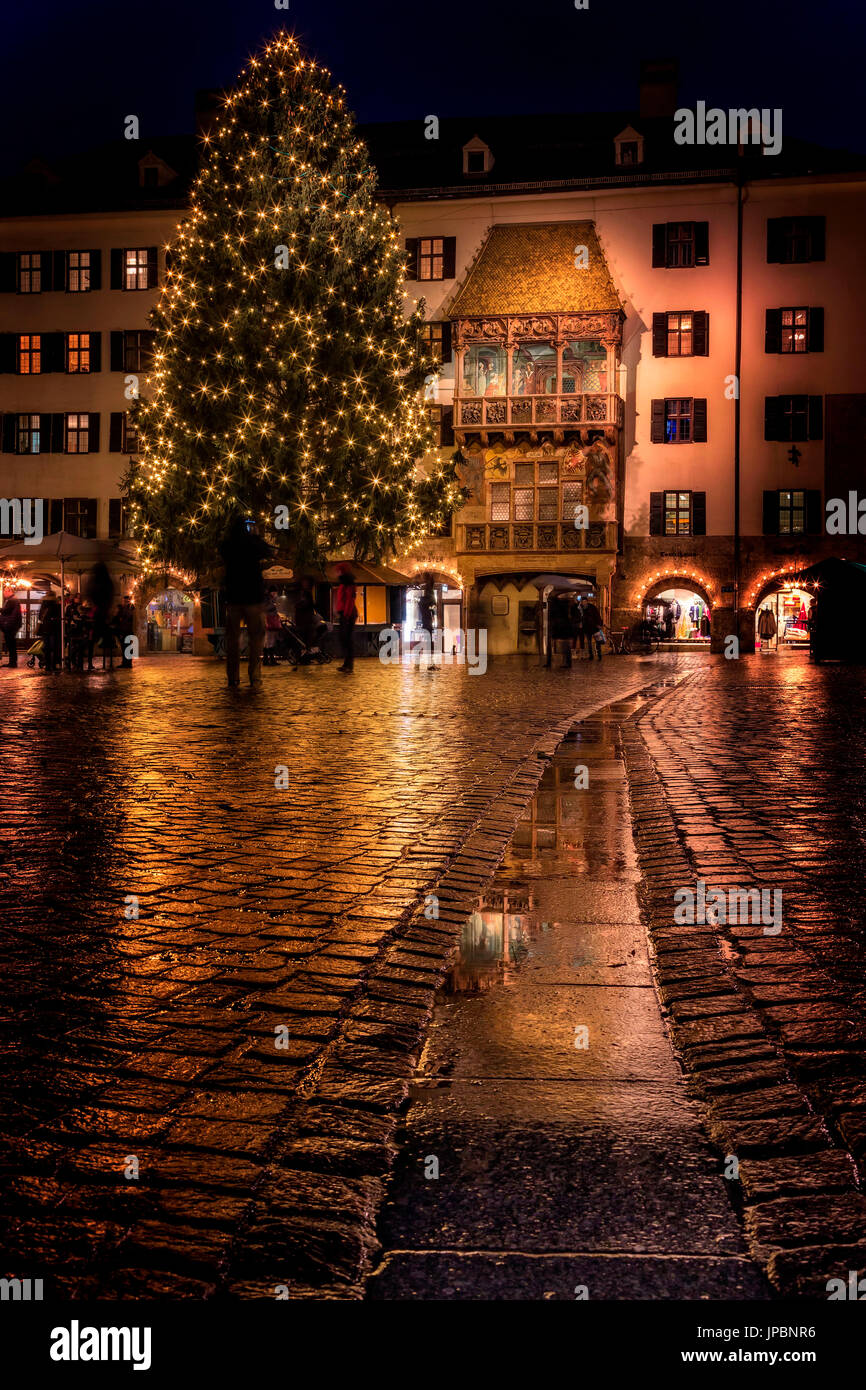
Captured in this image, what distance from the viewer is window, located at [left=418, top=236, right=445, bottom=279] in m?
46.8

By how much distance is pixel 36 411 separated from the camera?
158ft

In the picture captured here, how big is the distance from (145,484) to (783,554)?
21.7 meters

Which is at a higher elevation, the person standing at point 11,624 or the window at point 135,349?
the window at point 135,349

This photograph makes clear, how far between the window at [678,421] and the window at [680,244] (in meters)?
4.73

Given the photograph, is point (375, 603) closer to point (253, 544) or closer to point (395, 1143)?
point (253, 544)

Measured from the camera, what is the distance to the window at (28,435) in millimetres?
48094

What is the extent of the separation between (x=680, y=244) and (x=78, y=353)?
22214mm

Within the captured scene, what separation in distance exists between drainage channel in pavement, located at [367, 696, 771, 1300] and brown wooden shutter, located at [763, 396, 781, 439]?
4233 cm

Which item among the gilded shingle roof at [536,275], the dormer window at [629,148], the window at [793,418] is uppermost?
the dormer window at [629,148]

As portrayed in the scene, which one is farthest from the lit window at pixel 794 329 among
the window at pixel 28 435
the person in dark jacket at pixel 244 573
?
the person in dark jacket at pixel 244 573

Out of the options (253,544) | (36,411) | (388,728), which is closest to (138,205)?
(36,411)

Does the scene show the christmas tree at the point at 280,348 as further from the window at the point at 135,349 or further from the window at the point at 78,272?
the window at the point at 78,272

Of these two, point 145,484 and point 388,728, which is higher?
point 145,484

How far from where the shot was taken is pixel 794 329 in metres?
44.1
